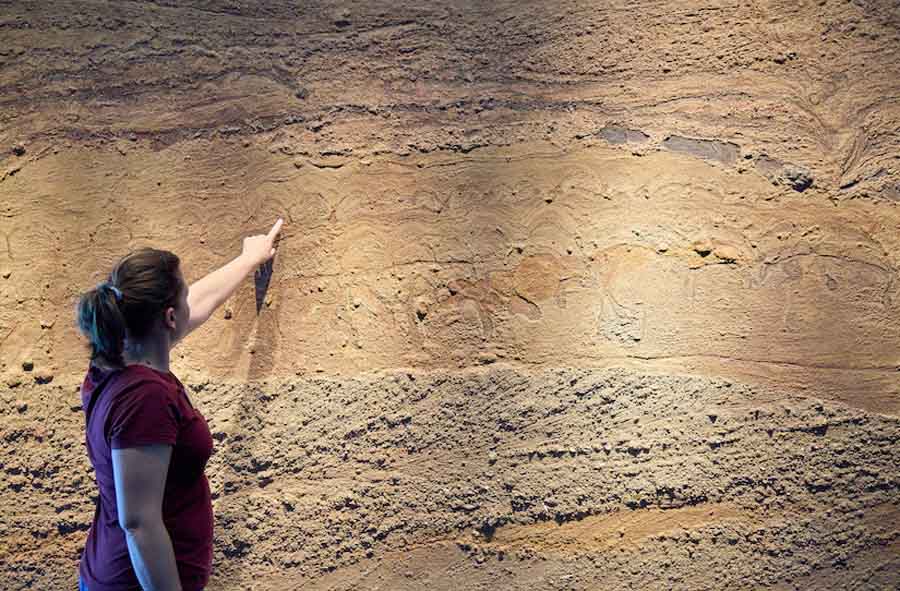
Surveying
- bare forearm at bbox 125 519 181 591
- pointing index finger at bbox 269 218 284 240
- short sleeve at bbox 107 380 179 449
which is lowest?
bare forearm at bbox 125 519 181 591

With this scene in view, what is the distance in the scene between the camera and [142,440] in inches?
56.7

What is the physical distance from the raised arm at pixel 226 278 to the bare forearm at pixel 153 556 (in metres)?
0.49

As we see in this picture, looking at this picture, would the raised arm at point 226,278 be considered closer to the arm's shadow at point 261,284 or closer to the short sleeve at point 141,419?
the arm's shadow at point 261,284

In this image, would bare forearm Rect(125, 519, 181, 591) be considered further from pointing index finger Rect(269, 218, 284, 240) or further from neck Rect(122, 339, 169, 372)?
pointing index finger Rect(269, 218, 284, 240)

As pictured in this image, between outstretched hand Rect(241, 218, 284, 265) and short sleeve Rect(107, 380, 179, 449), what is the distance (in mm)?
782

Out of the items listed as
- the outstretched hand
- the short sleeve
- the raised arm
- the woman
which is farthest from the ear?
the outstretched hand

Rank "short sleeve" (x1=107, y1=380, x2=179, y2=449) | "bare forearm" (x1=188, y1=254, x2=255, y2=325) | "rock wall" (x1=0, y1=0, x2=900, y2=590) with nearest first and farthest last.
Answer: "short sleeve" (x1=107, y1=380, x2=179, y2=449) → "bare forearm" (x1=188, y1=254, x2=255, y2=325) → "rock wall" (x1=0, y1=0, x2=900, y2=590)

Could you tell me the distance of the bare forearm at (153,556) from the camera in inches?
58.6

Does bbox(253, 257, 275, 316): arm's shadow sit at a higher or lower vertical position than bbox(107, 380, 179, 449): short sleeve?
higher

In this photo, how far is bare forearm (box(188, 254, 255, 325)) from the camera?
1.98 metres

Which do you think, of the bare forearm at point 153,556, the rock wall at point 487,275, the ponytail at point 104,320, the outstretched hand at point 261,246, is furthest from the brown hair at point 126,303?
the rock wall at point 487,275

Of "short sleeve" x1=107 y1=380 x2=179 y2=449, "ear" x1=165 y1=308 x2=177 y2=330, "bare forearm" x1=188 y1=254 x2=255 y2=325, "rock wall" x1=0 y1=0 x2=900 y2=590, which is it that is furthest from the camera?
"rock wall" x1=0 y1=0 x2=900 y2=590

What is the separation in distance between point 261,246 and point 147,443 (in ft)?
2.95

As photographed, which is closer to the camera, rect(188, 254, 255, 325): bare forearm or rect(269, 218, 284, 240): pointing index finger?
rect(188, 254, 255, 325): bare forearm
